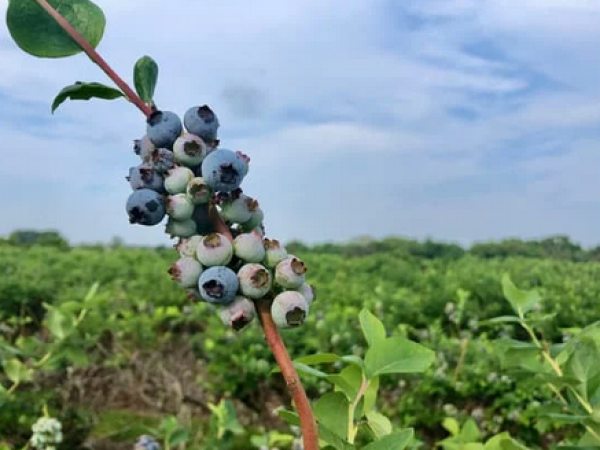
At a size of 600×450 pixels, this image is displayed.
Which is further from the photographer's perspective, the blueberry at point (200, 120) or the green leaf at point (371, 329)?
the green leaf at point (371, 329)

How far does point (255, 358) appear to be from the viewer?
15.2 feet

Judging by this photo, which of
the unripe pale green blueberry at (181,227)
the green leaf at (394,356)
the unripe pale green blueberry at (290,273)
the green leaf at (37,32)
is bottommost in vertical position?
the green leaf at (394,356)

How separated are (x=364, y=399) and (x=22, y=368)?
1768mm

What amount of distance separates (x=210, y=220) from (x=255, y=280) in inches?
3.5

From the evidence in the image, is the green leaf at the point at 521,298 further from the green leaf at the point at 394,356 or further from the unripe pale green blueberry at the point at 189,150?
the unripe pale green blueberry at the point at 189,150

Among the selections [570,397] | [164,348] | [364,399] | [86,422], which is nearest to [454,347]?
[86,422]

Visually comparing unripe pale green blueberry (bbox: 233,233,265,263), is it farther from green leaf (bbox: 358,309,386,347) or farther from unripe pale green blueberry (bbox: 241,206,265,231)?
green leaf (bbox: 358,309,386,347)

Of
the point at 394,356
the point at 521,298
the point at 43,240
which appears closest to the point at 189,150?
the point at 394,356

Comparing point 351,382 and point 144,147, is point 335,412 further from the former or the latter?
point 144,147

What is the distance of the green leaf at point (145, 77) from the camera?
0.85 meters

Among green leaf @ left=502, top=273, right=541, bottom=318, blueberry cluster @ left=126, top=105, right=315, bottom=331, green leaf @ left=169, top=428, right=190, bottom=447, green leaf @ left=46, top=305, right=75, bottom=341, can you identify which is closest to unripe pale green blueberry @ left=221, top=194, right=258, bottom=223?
blueberry cluster @ left=126, top=105, right=315, bottom=331

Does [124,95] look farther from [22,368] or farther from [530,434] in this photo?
[530,434]

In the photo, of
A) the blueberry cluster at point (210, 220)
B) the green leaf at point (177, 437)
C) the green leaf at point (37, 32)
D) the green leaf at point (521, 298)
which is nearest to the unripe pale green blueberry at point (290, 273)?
the blueberry cluster at point (210, 220)

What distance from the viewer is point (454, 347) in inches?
169
